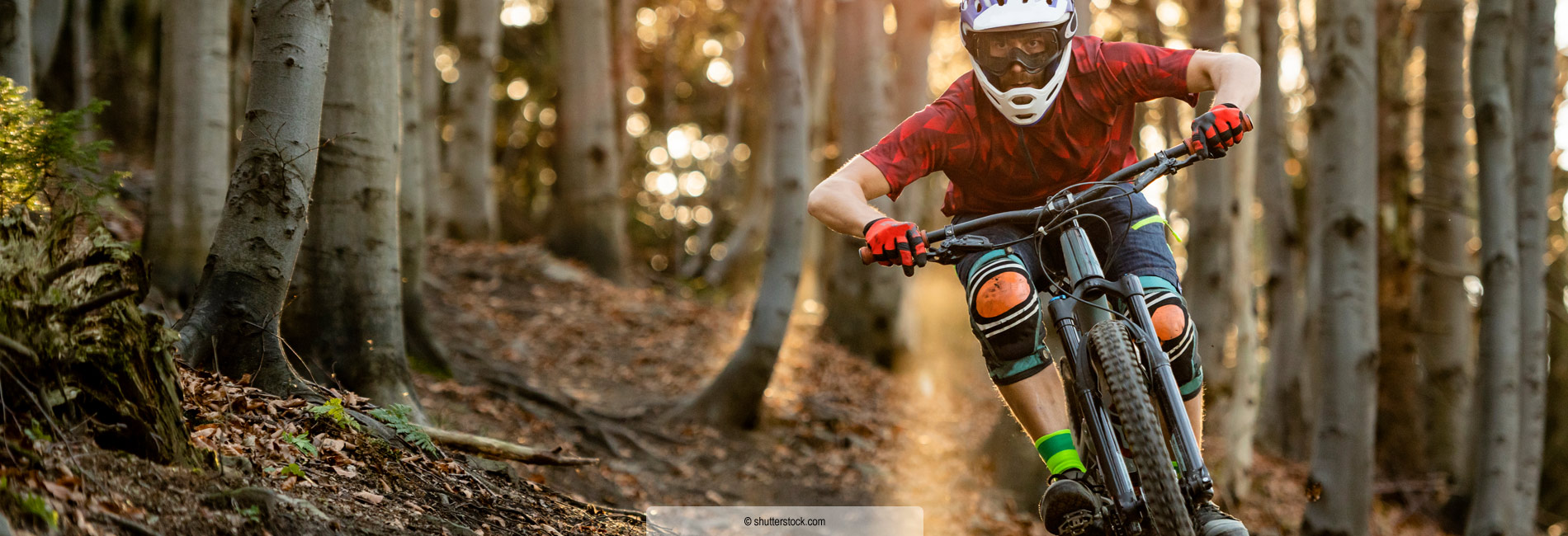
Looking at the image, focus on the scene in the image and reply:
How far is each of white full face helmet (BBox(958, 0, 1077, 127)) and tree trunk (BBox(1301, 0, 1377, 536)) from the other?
437 cm

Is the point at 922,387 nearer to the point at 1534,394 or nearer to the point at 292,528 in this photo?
the point at 1534,394

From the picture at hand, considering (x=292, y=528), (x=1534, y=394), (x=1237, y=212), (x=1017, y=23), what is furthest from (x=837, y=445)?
(x=292, y=528)

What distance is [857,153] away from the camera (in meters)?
13.0

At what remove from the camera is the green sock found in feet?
13.4

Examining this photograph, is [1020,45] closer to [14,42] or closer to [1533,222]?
[14,42]

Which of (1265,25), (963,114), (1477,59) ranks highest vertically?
(1265,25)

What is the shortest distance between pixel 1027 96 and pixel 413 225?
6.05 meters

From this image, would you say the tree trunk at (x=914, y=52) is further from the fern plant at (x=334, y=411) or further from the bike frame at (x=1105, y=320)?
the fern plant at (x=334, y=411)

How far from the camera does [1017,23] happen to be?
4047 millimetres

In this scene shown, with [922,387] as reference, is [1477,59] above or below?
above

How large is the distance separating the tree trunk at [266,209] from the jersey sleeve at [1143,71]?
121 inches

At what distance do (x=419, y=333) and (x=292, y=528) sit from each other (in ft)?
17.2

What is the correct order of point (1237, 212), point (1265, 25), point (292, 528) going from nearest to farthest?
point (292, 528) → point (1237, 212) → point (1265, 25)

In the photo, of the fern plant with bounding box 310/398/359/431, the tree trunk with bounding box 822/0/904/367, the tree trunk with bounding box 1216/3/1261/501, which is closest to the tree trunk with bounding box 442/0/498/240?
the tree trunk with bounding box 822/0/904/367
